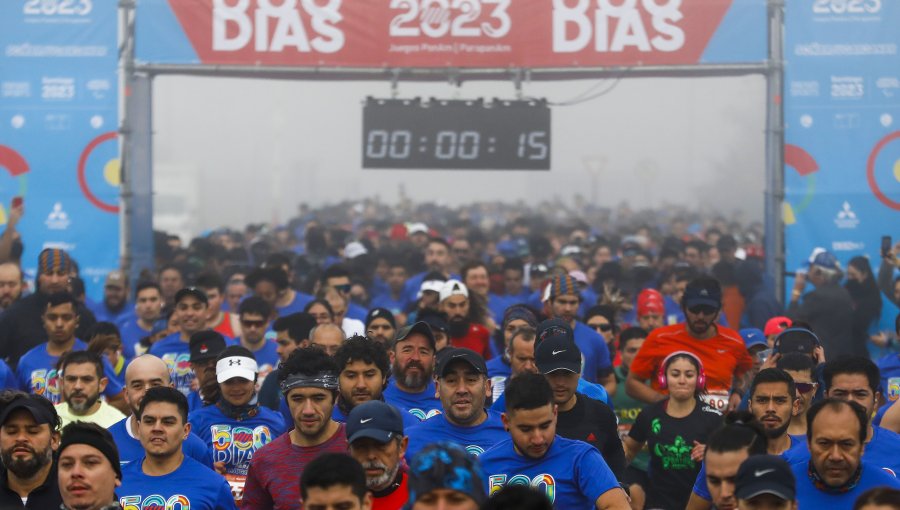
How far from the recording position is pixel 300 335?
440 inches

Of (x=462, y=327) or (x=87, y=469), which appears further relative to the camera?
(x=462, y=327)

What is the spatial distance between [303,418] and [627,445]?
3.01 metres

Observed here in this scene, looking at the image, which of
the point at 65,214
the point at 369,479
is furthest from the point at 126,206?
the point at 369,479

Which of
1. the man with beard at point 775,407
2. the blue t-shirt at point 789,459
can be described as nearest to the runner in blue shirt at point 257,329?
the man with beard at point 775,407

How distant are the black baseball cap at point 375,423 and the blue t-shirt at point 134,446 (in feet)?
4.98

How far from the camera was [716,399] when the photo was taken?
9.85 metres

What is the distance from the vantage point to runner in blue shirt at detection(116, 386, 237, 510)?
720 cm

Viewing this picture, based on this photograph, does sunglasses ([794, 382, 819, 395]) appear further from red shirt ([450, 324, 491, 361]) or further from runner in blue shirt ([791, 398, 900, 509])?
red shirt ([450, 324, 491, 361])

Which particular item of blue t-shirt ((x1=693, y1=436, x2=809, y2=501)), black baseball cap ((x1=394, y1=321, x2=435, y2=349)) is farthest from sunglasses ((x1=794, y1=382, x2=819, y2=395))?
black baseball cap ((x1=394, y1=321, x2=435, y2=349))

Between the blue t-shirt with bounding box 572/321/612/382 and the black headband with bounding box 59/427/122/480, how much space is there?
5075 mm

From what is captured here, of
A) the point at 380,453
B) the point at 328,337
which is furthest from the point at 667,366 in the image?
the point at 380,453

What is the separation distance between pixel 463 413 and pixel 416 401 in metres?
1.46

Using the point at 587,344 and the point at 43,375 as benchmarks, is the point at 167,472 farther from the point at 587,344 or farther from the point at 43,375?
the point at 587,344

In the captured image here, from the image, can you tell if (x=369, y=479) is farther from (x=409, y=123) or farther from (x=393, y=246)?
(x=393, y=246)
